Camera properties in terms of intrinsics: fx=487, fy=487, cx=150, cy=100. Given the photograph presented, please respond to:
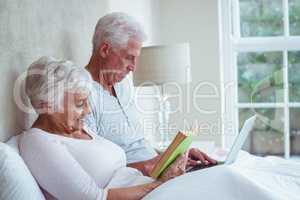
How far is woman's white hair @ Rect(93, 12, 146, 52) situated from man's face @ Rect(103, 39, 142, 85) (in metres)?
0.03

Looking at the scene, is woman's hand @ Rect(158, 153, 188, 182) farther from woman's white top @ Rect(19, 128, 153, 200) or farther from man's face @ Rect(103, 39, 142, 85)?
man's face @ Rect(103, 39, 142, 85)

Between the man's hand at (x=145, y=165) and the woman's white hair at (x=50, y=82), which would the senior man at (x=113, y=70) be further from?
the woman's white hair at (x=50, y=82)

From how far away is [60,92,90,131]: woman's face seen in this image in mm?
1748

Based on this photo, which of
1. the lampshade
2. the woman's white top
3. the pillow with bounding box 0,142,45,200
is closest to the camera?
the pillow with bounding box 0,142,45,200

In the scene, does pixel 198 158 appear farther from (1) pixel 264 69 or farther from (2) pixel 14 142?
(1) pixel 264 69

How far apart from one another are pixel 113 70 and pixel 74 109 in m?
0.53

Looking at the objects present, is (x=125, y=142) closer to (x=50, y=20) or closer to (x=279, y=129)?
(x=50, y=20)

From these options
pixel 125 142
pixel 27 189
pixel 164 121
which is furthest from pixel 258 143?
pixel 27 189

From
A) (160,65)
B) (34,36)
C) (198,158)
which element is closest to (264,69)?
(160,65)

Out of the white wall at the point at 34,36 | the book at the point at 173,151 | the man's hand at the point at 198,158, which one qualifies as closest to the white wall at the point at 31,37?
the white wall at the point at 34,36

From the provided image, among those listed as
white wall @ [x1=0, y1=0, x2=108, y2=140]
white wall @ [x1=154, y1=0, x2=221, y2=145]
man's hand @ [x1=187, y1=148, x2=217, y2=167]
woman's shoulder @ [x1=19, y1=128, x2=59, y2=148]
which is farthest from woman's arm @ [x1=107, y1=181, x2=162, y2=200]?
white wall @ [x1=154, y1=0, x2=221, y2=145]

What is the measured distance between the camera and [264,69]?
12.3ft

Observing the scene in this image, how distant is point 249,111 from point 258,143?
27 cm

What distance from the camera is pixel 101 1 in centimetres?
267
